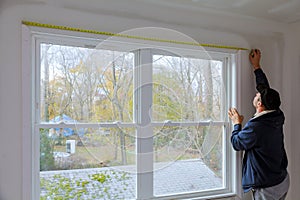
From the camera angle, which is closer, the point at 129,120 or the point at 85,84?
the point at 85,84

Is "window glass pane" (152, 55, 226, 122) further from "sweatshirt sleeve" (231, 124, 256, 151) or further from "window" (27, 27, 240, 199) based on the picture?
"sweatshirt sleeve" (231, 124, 256, 151)

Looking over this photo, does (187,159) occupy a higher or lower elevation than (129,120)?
lower

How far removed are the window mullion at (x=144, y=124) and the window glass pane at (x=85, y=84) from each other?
0.07m

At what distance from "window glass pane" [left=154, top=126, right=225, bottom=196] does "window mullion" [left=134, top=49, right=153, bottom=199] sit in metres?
0.07

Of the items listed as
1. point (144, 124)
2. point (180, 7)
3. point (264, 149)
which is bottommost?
point (264, 149)

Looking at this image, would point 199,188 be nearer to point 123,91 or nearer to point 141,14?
point 123,91

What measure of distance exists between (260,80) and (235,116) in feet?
1.45

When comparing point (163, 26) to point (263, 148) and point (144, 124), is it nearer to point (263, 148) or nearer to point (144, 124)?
point (144, 124)

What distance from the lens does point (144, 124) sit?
2508 millimetres

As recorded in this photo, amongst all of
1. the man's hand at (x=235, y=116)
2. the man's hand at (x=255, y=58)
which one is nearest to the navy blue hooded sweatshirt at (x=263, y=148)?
the man's hand at (x=235, y=116)

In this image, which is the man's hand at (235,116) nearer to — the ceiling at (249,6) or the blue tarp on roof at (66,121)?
the ceiling at (249,6)

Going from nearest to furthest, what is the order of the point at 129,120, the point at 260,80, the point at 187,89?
the point at 129,120 < the point at 187,89 < the point at 260,80

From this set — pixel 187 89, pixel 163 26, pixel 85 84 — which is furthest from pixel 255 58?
pixel 85 84

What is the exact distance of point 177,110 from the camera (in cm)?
264
